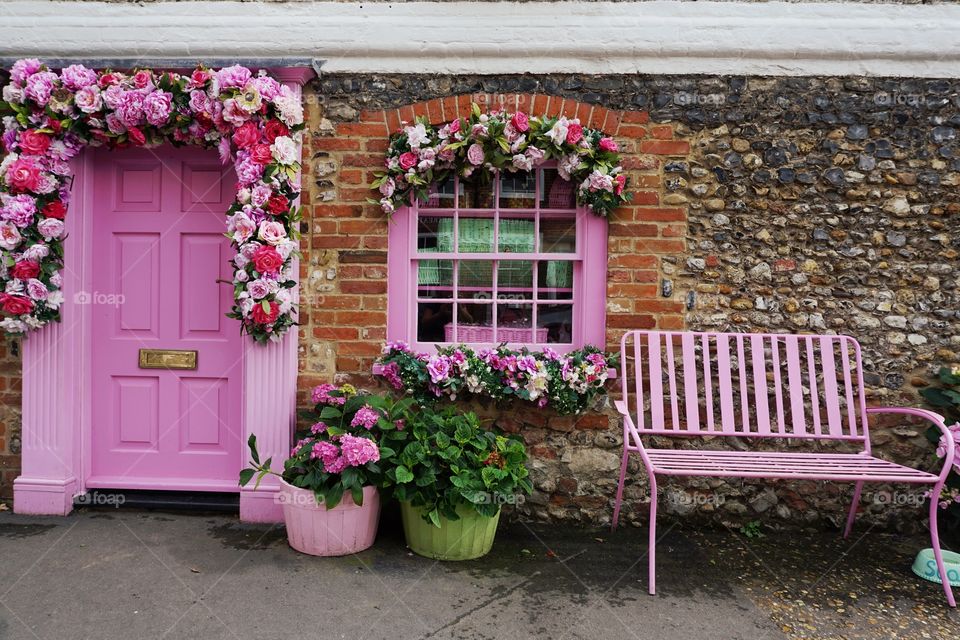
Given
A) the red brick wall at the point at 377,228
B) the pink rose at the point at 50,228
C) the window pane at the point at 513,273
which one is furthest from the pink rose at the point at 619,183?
the pink rose at the point at 50,228

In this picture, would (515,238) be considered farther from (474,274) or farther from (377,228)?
(377,228)

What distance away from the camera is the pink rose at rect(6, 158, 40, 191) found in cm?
389

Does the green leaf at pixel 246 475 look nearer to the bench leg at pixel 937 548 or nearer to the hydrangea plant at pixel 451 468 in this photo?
the hydrangea plant at pixel 451 468

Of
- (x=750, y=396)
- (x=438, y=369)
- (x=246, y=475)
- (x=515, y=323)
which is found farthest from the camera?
(x=515, y=323)

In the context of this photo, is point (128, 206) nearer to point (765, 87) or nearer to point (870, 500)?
point (765, 87)

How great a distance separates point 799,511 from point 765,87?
2.65 meters

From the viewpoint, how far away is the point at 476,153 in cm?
395

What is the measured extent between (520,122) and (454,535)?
7.84 ft

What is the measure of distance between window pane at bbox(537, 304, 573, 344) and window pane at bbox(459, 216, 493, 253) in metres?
0.53

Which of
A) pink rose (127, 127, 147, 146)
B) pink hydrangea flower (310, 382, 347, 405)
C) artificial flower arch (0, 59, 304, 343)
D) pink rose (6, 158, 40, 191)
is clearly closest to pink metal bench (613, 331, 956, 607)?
pink hydrangea flower (310, 382, 347, 405)

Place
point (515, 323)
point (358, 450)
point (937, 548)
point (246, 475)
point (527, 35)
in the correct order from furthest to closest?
point (515, 323) → point (527, 35) → point (246, 475) → point (358, 450) → point (937, 548)

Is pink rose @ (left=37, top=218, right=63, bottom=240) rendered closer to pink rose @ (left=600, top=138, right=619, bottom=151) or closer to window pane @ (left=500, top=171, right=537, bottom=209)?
window pane @ (left=500, top=171, right=537, bottom=209)

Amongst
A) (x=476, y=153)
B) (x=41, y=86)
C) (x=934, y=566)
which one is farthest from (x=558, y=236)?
(x=41, y=86)

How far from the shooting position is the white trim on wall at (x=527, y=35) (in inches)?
158
